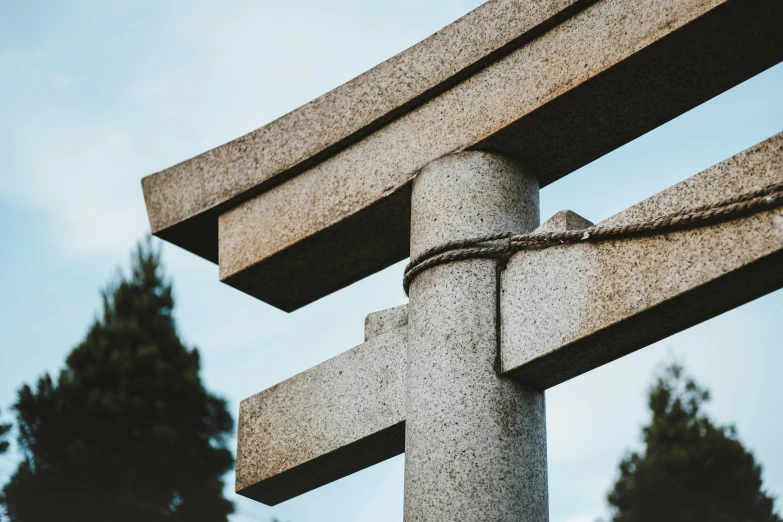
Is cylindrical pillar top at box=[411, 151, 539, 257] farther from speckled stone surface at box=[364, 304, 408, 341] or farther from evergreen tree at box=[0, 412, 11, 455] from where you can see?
evergreen tree at box=[0, 412, 11, 455]

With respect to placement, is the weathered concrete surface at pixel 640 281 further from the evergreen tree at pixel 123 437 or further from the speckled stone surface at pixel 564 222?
the evergreen tree at pixel 123 437

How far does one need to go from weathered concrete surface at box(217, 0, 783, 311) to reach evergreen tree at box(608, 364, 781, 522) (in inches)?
407

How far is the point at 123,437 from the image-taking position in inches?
444

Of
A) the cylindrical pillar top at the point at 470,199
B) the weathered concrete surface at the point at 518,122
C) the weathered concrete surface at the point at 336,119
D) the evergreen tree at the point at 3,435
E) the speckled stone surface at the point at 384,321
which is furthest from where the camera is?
the evergreen tree at the point at 3,435

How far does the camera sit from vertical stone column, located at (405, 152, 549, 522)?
201cm

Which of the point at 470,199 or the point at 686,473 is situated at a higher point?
the point at 686,473

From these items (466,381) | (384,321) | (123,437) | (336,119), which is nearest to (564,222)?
(466,381)

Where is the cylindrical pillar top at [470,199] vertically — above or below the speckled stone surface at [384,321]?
above

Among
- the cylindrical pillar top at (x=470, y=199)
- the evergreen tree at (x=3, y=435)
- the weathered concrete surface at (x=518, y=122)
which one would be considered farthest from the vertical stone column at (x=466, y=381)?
the evergreen tree at (x=3, y=435)

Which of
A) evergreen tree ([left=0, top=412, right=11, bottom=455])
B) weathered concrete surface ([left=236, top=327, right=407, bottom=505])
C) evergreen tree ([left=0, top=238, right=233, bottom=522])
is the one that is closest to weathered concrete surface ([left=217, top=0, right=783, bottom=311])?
weathered concrete surface ([left=236, top=327, right=407, bottom=505])

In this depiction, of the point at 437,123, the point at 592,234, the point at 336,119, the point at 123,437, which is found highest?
the point at 123,437

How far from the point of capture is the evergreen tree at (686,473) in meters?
11.9

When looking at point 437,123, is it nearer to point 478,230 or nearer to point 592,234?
point 478,230

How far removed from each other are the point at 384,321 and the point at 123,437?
31.1 feet
